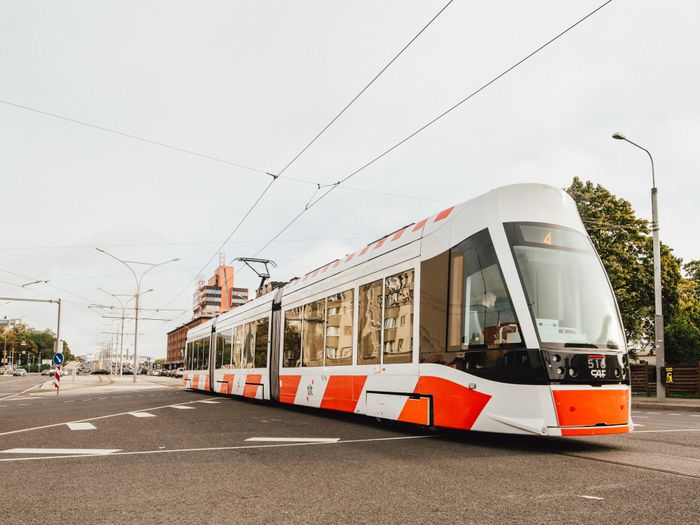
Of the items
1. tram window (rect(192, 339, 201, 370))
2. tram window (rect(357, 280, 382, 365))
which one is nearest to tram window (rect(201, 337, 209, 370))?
tram window (rect(192, 339, 201, 370))

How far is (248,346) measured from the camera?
1986cm

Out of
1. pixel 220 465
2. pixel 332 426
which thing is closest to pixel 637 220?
pixel 332 426

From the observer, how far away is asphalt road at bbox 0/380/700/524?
15.4 ft

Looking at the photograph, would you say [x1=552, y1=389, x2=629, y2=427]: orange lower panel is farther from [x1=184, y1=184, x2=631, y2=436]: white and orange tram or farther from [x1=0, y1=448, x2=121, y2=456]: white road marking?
[x1=0, y1=448, x2=121, y2=456]: white road marking

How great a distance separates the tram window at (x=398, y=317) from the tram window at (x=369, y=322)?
0.29m

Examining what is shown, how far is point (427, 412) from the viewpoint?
934 cm

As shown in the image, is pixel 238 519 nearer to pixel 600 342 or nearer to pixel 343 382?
pixel 600 342

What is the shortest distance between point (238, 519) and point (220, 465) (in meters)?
2.51

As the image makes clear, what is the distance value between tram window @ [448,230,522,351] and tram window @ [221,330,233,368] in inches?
568

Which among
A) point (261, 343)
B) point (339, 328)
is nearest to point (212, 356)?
point (261, 343)

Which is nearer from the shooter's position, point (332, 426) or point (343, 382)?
point (332, 426)

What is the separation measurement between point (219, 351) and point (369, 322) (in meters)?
13.7

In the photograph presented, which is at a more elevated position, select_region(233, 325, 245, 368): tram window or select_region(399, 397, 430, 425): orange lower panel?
select_region(233, 325, 245, 368): tram window

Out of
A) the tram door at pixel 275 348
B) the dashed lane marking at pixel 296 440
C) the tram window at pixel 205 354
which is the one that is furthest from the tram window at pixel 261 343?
the dashed lane marking at pixel 296 440
